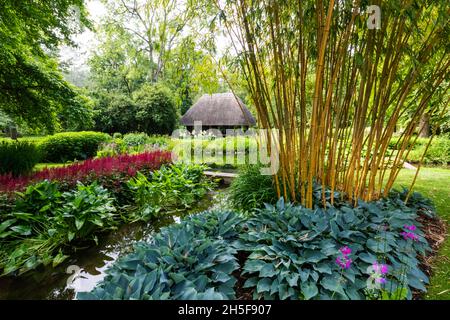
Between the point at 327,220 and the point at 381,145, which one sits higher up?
the point at 381,145

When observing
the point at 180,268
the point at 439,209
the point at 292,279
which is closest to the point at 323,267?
the point at 292,279

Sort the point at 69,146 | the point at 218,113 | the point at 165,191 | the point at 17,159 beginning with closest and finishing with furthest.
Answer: the point at 165,191, the point at 17,159, the point at 69,146, the point at 218,113

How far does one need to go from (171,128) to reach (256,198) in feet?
34.9

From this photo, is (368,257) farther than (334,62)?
No

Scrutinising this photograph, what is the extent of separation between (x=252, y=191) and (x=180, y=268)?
1.49 meters

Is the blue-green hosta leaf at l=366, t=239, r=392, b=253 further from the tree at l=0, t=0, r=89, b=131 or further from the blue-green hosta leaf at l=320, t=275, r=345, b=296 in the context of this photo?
the tree at l=0, t=0, r=89, b=131

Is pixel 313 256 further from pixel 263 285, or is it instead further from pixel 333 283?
pixel 263 285

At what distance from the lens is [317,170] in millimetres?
2398

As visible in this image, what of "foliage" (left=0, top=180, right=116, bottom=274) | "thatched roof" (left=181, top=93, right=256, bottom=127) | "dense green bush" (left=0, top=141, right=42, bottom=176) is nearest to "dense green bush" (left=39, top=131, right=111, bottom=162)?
"dense green bush" (left=0, top=141, right=42, bottom=176)

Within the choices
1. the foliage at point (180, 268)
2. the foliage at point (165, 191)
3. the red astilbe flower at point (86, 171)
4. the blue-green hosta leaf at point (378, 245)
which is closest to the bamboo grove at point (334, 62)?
the blue-green hosta leaf at point (378, 245)

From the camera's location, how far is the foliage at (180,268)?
1104mm

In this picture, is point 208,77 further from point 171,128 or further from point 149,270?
point 171,128

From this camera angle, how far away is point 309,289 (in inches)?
50.1
